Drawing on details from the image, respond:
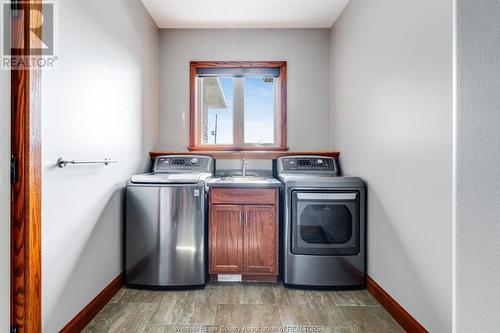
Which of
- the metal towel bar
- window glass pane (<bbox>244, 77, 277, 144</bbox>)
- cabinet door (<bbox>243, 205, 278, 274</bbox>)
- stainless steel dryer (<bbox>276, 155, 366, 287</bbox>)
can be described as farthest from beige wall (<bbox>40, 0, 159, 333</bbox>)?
stainless steel dryer (<bbox>276, 155, 366, 287</bbox>)

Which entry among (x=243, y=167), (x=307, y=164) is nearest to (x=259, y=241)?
(x=243, y=167)

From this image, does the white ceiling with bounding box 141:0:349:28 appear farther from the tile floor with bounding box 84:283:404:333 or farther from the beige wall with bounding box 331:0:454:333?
the tile floor with bounding box 84:283:404:333

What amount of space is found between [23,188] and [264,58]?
2.67m

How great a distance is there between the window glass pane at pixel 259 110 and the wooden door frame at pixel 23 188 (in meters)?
2.28

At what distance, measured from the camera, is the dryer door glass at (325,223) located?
2.42m

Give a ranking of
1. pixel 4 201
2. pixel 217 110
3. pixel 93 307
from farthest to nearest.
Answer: pixel 217 110
pixel 93 307
pixel 4 201

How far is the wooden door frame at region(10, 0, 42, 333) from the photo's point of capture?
133 cm

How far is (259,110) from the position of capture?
346cm

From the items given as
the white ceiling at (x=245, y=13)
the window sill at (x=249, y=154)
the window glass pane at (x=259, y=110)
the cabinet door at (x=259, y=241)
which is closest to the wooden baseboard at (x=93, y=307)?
the cabinet door at (x=259, y=241)

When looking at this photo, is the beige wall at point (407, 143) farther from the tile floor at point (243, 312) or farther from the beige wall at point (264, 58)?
the beige wall at point (264, 58)

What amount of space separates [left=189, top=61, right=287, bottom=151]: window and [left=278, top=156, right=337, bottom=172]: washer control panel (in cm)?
31

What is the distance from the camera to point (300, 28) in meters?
3.33

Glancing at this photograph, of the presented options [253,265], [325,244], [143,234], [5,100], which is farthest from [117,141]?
[325,244]

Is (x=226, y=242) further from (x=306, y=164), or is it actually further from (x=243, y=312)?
(x=306, y=164)
